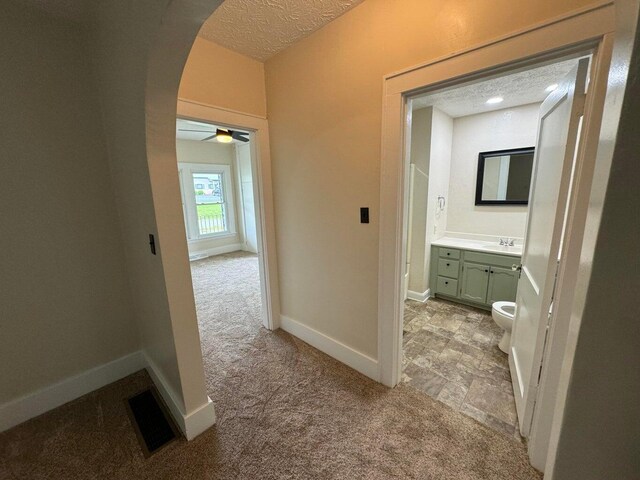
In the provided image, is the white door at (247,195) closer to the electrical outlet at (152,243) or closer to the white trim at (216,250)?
the white trim at (216,250)

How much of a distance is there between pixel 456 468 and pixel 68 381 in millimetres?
2454

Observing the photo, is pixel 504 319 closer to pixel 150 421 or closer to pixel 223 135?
pixel 150 421

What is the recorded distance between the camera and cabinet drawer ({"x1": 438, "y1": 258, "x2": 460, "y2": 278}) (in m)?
3.10

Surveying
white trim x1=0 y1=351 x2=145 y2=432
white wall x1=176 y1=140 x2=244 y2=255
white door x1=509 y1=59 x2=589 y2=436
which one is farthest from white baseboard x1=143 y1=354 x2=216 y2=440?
white wall x1=176 y1=140 x2=244 y2=255

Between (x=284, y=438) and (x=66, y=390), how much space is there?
5.06 feet

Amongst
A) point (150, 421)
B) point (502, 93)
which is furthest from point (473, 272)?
point (150, 421)

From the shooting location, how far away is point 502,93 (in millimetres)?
2467

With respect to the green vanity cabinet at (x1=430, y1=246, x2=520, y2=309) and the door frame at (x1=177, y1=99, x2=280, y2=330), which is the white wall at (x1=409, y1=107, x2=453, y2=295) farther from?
the door frame at (x1=177, y1=99, x2=280, y2=330)

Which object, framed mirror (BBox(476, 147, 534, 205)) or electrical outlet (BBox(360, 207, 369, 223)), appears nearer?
electrical outlet (BBox(360, 207, 369, 223))

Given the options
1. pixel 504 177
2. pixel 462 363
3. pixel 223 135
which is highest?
pixel 223 135

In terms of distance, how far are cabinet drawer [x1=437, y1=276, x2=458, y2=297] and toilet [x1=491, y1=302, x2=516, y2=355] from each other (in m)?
0.79

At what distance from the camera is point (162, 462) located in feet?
4.39

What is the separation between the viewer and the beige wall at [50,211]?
144 centimetres

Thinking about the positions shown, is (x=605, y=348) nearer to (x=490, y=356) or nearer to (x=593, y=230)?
(x=593, y=230)
